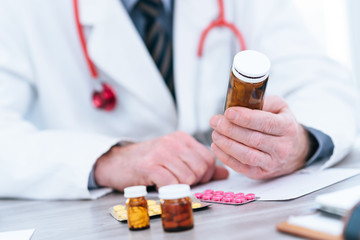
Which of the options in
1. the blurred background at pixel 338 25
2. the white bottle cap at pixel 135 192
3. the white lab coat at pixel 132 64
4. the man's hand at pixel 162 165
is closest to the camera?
the white bottle cap at pixel 135 192

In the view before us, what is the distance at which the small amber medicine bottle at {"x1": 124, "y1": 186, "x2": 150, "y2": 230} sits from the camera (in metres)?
0.64

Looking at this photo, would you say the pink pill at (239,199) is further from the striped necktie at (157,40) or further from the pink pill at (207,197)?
the striped necktie at (157,40)

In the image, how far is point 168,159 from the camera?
966 mm

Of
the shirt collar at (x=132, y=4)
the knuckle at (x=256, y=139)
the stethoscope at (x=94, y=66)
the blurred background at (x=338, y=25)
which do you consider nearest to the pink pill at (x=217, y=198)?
the knuckle at (x=256, y=139)

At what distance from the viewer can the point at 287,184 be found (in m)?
0.87

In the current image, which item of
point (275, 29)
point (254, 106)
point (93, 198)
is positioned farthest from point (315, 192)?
point (275, 29)

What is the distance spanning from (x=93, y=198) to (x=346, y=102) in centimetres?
72

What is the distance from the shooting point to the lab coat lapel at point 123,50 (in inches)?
53.5

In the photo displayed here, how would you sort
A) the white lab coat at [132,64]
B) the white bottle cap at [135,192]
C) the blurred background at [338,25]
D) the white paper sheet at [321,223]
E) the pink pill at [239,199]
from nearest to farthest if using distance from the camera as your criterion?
1. the white paper sheet at [321,223]
2. the white bottle cap at [135,192]
3. the pink pill at [239,199]
4. the white lab coat at [132,64]
5. the blurred background at [338,25]

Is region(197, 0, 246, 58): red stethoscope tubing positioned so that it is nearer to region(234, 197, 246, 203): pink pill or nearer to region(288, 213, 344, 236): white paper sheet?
region(234, 197, 246, 203): pink pill

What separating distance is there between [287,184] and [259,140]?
113 millimetres

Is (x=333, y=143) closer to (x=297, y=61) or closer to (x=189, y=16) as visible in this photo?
(x=297, y=61)

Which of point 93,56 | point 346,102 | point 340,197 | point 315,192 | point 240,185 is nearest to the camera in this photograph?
point 340,197

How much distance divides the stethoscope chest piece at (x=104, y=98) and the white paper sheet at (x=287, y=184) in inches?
19.5
